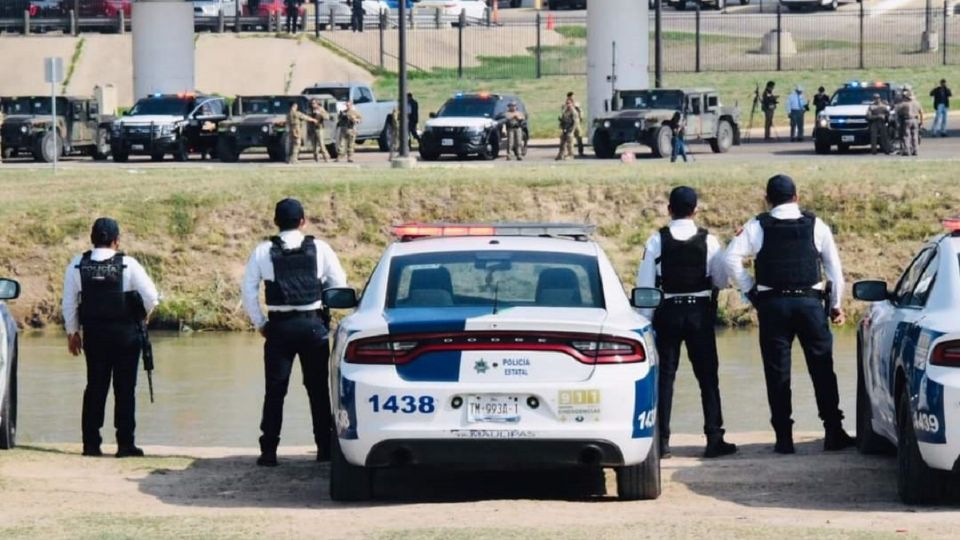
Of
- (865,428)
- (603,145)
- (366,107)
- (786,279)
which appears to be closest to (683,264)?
(786,279)

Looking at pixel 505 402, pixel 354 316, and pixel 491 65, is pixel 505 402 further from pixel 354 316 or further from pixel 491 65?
pixel 491 65

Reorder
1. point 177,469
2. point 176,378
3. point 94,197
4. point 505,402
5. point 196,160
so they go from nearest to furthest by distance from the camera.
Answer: point 505,402 < point 177,469 < point 176,378 < point 94,197 < point 196,160

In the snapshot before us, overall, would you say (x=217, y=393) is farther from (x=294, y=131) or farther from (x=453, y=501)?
(x=294, y=131)

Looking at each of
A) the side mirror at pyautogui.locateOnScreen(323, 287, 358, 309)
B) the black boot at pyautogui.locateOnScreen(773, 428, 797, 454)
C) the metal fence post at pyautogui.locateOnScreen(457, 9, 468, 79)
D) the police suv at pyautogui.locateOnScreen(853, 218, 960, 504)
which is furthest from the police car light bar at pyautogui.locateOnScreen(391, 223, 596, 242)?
the metal fence post at pyautogui.locateOnScreen(457, 9, 468, 79)

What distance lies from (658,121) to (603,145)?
4.11 ft

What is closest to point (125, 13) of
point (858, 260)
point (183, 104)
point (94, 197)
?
point (183, 104)

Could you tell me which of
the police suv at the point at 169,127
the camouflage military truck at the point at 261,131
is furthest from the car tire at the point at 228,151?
the police suv at the point at 169,127

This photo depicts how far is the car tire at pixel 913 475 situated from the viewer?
34.9ft

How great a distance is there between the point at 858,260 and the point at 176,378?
962 cm

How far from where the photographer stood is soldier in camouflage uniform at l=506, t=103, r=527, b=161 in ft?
137

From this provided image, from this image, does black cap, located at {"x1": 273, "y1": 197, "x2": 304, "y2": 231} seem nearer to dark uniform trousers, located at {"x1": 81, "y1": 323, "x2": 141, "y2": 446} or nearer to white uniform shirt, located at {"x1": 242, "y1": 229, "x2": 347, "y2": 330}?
white uniform shirt, located at {"x1": 242, "y1": 229, "x2": 347, "y2": 330}

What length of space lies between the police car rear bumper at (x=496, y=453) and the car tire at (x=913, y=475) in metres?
1.48

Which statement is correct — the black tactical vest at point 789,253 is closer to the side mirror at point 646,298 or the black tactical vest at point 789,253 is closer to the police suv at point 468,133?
the side mirror at point 646,298

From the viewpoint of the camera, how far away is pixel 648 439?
1082cm
